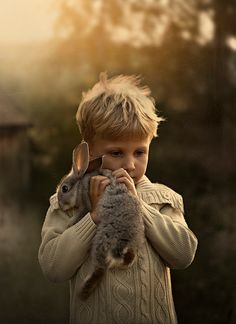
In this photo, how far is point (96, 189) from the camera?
1774mm

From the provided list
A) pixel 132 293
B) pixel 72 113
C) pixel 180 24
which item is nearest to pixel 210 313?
pixel 72 113

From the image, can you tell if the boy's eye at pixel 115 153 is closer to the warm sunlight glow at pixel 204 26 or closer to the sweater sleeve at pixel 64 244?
the sweater sleeve at pixel 64 244

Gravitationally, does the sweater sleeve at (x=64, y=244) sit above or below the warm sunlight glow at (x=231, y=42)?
below

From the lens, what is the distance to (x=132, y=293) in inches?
71.1

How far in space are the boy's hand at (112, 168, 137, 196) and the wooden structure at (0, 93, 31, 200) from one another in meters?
1.37

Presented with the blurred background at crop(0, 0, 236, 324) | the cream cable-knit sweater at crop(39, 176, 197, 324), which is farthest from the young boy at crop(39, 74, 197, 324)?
the blurred background at crop(0, 0, 236, 324)

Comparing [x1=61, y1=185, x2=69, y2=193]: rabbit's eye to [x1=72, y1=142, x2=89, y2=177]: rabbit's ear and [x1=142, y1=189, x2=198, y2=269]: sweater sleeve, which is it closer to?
[x1=72, y1=142, x2=89, y2=177]: rabbit's ear

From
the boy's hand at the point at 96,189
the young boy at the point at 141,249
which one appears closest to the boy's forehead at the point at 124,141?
the young boy at the point at 141,249

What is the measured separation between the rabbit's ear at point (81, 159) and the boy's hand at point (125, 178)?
0.26 feet

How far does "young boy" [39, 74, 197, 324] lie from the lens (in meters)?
1.80

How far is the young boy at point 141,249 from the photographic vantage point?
1.80 m

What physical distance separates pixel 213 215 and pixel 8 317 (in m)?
1.05

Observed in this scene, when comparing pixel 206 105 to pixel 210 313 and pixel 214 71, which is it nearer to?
pixel 214 71

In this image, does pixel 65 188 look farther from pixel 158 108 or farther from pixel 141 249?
pixel 158 108
